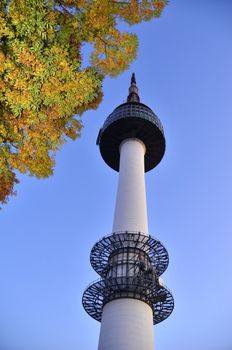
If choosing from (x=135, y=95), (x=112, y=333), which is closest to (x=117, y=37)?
(x=112, y=333)

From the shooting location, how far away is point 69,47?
13359 millimetres

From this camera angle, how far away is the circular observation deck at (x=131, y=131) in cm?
5112

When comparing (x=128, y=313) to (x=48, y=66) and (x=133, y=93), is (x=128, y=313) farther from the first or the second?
(x=133, y=93)

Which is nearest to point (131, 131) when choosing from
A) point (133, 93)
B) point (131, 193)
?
point (133, 93)

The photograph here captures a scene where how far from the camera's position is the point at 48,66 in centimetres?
1188

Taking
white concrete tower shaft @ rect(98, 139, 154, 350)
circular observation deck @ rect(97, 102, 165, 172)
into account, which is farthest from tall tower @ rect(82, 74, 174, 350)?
circular observation deck @ rect(97, 102, 165, 172)

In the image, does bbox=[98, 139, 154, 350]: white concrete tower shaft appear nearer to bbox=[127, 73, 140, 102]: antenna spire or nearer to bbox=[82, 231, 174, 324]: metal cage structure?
bbox=[82, 231, 174, 324]: metal cage structure

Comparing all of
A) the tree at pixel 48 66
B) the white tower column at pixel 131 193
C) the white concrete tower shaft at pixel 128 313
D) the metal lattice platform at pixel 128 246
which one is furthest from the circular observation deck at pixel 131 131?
the tree at pixel 48 66

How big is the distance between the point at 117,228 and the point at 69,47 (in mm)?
26306

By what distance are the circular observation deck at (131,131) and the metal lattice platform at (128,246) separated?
19.5 metres

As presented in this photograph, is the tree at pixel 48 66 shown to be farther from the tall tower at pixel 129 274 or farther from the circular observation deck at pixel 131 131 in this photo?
the circular observation deck at pixel 131 131

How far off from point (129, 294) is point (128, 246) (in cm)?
529

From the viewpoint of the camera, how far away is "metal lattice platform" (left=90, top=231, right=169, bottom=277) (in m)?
35.2

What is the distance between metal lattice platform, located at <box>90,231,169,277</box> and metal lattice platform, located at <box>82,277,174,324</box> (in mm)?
2368
